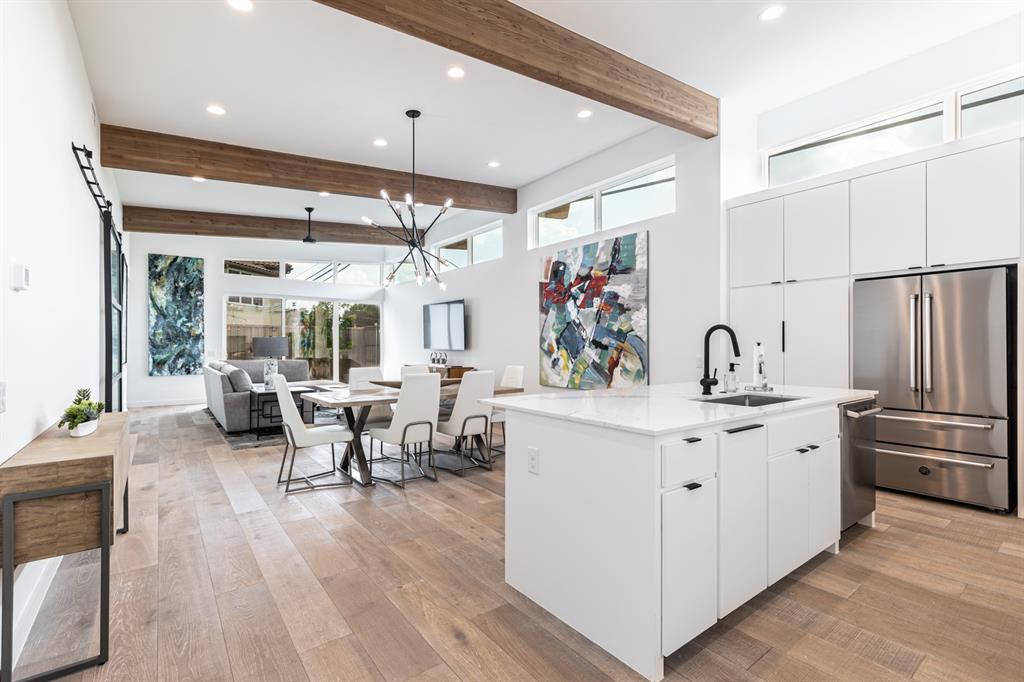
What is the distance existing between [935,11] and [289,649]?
205 inches

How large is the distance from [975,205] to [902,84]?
1.30m

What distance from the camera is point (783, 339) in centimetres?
438

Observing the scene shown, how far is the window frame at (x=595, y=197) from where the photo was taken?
5.25 m

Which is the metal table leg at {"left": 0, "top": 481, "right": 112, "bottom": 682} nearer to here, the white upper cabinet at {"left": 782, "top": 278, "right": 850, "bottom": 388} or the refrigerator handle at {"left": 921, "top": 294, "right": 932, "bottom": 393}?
the white upper cabinet at {"left": 782, "top": 278, "right": 850, "bottom": 388}

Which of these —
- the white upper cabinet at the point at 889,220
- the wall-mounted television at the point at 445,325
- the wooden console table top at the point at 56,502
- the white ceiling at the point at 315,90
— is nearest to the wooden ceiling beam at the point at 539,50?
the white ceiling at the point at 315,90

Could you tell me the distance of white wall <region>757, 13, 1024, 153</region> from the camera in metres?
3.54

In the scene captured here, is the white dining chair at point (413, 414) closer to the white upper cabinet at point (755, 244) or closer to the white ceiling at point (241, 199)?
the white upper cabinet at point (755, 244)

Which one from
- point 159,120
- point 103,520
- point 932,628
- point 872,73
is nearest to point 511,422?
point 103,520

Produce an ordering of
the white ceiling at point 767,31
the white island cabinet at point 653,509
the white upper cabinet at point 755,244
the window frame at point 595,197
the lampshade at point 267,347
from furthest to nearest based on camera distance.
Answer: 1. the lampshade at point 267,347
2. the window frame at point 595,197
3. the white upper cabinet at point 755,244
4. the white ceiling at point 767,31
5. the white island cabinet at point 653,509

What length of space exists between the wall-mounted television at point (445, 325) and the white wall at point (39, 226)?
17.2 ft

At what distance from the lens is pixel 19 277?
1963 millimetres

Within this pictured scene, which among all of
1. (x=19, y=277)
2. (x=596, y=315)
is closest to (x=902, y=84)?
(x=596, y=315)

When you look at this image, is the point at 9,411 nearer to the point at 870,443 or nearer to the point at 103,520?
the point at 103,520

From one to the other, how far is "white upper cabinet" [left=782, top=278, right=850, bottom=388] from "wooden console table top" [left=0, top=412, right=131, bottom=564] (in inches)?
182
